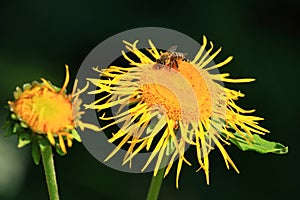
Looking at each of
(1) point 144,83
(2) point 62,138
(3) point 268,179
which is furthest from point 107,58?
(3) point 268,179

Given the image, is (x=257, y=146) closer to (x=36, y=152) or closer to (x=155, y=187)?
(x=155, y=187)

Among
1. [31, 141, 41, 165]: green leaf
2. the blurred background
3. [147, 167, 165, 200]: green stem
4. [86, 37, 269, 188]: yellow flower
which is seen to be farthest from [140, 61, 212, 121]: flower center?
the blurred background

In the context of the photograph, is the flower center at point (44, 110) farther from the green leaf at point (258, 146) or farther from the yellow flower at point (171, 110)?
the green leaf at point (258, 146)

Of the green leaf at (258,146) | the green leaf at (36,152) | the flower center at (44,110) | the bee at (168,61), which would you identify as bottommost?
the green leaf at (36,152)

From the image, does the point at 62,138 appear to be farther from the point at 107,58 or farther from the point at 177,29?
the point at 177,29

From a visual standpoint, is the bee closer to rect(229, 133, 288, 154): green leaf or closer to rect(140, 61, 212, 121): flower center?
rect(140, 61, 212, 121): flower center

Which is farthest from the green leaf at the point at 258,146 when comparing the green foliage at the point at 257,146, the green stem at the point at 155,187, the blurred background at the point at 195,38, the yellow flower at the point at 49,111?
the blurred background at the point at 195,38
